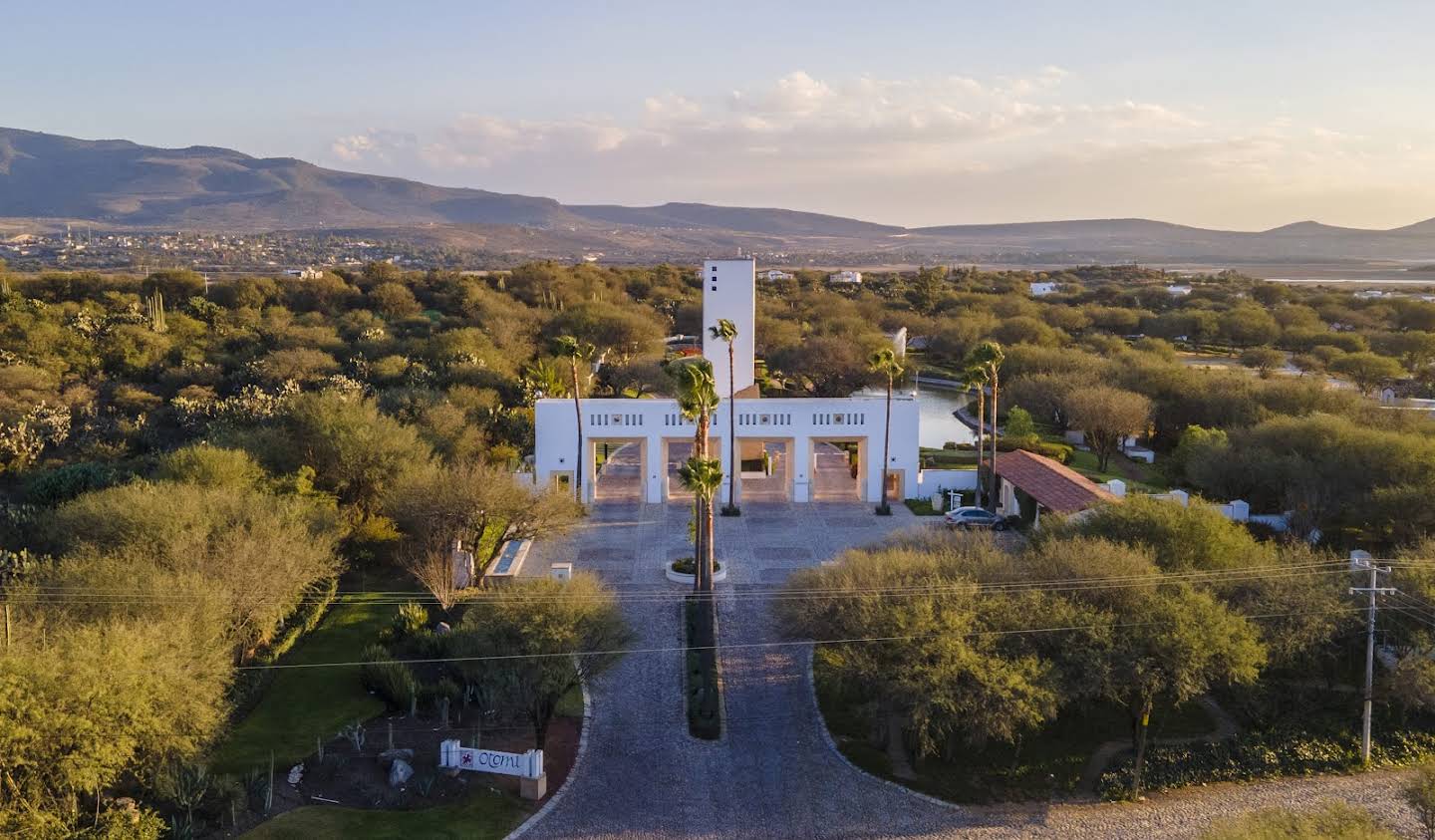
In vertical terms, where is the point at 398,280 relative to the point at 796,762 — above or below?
above

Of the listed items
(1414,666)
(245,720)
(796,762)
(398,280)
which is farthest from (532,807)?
(398,280)

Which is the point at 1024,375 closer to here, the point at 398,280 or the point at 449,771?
the point at 449,771

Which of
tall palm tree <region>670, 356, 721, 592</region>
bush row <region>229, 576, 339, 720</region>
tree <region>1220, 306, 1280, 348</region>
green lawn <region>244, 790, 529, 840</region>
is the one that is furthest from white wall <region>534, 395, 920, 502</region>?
tree <region>1220, 306, 1280, 348</region>

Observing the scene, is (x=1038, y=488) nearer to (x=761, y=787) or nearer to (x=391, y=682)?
(x=761, y=787)

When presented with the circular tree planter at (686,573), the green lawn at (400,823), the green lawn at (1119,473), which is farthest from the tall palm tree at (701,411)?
the green lawn at (1119,473)

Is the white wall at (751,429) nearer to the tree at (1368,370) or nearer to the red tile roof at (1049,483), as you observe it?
the red tile roof at (1049,483)
